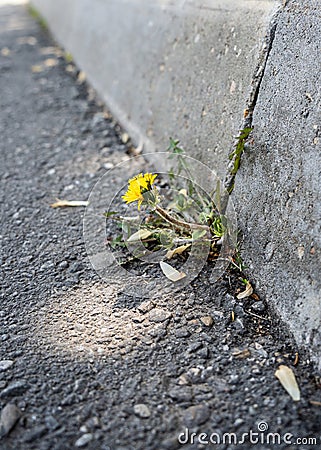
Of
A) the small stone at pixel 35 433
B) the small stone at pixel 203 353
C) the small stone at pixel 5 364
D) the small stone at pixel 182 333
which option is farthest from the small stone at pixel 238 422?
the small stone at pixel 5 364

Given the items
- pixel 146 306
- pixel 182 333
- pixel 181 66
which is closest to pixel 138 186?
pixel 146 306

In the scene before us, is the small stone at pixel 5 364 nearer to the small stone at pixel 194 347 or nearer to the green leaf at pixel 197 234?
the small stone at pixel 194 347

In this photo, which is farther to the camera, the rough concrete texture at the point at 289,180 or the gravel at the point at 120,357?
the rough concrete texture at the point at 289,180

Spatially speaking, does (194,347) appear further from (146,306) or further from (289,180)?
(289,180)

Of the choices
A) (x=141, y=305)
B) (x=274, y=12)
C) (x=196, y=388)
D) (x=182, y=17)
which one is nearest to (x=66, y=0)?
(x=182, y=17)

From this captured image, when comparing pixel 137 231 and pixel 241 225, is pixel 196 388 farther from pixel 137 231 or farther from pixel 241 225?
pixel 137 231
